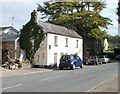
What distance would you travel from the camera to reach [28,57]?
152 feet

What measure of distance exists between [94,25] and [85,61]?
9725 mm

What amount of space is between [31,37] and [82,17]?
21448 mm

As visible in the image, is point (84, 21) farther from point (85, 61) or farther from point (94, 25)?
point (85, 61)

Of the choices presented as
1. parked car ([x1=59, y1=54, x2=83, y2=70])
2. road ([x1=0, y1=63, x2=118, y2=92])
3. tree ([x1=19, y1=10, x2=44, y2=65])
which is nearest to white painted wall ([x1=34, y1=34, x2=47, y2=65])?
tree ([x1=19, y1=10, x2=44, y2=65])

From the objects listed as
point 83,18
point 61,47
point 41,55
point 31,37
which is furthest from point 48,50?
point 83,18

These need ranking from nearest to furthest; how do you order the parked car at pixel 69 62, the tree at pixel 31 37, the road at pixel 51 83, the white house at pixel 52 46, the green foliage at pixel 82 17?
the road at pixel 51 83 → the parked car at pixel 69 62 → the tree at pixel 31 37 → the white house at pixel 52 46 → the green foliage at pixel 82 17

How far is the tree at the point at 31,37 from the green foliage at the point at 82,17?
67.3 ft

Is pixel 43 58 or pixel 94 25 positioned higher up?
pixel 94 25

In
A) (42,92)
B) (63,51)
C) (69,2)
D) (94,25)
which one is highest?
(69,2)

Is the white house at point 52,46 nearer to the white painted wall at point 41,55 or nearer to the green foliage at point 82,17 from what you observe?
the white painted wall at point 41,55

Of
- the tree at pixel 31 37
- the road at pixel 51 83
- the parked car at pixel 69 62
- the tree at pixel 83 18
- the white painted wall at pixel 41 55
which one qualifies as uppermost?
the tree at pixel 83 18

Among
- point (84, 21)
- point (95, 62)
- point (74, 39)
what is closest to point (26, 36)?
point (74, 39)

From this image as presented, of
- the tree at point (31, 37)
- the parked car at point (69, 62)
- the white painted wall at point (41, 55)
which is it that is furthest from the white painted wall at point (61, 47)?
the parked car at point (69, 62)

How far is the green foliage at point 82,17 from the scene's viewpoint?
6600cm
